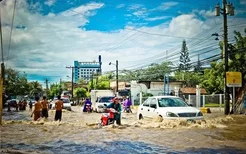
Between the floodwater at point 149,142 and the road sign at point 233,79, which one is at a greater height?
the road sign at point 233,79

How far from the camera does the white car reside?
1434cm

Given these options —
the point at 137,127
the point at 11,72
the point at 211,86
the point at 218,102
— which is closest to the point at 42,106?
the point at 137,127

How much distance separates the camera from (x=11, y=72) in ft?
276

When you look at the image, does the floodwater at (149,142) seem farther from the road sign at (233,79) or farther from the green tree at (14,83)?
the green tree at (14,83)

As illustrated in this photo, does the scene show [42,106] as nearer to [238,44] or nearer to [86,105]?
[86,105]

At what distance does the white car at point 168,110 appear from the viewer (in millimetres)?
14344

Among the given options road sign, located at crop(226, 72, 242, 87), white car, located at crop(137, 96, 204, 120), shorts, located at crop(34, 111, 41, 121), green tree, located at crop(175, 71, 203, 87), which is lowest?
shorts, located at crop(34, 111, 41, 121)

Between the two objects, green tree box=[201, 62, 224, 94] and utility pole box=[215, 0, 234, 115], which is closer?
utility pole box=[215, 0, 234, 115]

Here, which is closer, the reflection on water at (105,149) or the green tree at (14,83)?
the reflection on water at (105,149)

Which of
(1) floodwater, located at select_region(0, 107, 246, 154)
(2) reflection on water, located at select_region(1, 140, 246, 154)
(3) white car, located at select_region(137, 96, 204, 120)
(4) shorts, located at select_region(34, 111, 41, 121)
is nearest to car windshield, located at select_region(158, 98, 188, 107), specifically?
(3) white car, located at select_region(137, 96, 204, 120)

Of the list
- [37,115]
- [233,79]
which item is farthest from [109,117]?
[233,79]

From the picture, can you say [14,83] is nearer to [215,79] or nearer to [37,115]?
[215,79]

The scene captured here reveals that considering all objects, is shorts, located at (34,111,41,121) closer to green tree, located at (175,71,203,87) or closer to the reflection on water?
the reflection on water

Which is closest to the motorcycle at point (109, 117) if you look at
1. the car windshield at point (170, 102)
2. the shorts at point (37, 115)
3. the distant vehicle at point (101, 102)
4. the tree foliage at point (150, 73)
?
the car windshield at point (170, 102)
